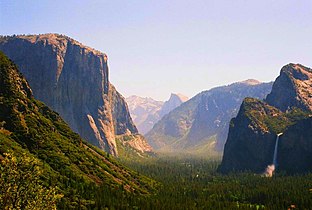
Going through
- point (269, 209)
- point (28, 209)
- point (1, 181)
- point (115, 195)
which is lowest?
point (269, 209)

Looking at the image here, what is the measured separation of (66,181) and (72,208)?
35.2m

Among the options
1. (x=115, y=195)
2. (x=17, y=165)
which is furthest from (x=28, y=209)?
(x=115, y=195)

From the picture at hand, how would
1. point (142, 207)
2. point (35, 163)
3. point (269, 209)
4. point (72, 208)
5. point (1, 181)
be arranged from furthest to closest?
1. point (269, 209)
2. point (142, 207)
3. point (72, 208)
4. point (35, 163)
5. point (1, 181)

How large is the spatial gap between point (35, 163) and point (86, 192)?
12841cm

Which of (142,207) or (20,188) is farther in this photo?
(142,207)

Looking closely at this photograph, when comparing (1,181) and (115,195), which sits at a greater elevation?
(1,181)

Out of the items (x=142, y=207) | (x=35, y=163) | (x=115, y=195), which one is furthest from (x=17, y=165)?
(x=115, y=195)

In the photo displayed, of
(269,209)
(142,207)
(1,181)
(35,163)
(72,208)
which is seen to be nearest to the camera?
(1,181)

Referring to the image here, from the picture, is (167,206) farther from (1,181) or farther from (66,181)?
(1,181)

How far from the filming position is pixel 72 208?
157m

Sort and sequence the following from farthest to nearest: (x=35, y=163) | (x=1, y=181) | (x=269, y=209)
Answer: (x=269, y=209)
(x=35, y=163)
(x=1, y=181)

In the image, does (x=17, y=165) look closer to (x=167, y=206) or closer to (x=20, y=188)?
(x=20, y=188)

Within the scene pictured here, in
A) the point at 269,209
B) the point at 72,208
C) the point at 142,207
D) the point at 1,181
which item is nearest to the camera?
the point at 1,181

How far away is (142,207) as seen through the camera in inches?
7101
